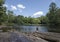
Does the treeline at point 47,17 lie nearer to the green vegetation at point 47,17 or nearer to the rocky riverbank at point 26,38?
the green vegetation at point 47,17

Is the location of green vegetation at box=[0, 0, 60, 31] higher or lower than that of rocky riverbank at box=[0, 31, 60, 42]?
higher

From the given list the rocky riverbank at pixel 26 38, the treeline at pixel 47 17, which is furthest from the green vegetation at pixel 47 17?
the rocky riverbank at pixel 26 38

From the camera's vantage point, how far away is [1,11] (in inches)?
3351

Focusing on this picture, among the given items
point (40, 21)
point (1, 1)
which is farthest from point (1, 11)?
point (40, 21)

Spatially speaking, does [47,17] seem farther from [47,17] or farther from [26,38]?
[26,38]

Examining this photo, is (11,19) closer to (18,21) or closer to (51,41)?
(18,21)

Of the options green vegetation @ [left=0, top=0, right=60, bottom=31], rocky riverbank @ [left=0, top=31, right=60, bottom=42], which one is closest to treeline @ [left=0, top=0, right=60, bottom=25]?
green vegetation @ [left=0, top=0, right=60, bottom=31]

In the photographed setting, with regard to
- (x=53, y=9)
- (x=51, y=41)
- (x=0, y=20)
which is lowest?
(x=51, y=41)

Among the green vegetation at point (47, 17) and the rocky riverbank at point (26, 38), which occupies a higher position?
the green vegetation at point (47, 17)

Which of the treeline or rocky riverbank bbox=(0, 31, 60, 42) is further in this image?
the treeline

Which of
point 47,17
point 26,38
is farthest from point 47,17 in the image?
point 26,38

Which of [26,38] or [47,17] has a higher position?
[47,17]

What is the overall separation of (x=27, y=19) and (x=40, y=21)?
13.9 metres

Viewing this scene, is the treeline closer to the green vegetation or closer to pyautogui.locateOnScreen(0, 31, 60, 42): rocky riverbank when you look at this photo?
the green vegetation
